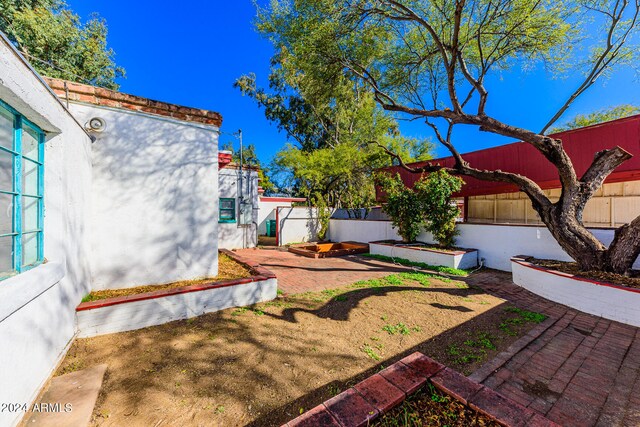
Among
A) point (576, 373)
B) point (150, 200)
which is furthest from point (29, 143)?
point (576, 373)

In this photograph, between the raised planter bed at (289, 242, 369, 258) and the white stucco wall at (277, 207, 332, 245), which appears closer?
the raised planter bed at (289, 242, 369, 258)

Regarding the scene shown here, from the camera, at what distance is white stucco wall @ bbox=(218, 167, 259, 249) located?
10.7 m

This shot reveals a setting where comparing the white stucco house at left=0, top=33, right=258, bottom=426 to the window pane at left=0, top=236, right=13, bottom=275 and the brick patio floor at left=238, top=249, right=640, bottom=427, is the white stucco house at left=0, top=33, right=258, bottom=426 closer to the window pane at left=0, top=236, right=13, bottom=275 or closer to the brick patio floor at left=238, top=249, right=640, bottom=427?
the window pane at left=0, top=236, right=13, bottom=275

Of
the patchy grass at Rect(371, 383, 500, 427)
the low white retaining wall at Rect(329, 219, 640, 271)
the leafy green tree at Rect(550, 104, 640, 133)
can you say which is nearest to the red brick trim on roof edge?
the patchy grass at Rect(371, 383, 500, 427)

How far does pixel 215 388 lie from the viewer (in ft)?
7.73

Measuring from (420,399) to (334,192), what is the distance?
14453 millimetres

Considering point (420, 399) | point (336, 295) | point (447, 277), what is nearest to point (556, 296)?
point (447, 277)

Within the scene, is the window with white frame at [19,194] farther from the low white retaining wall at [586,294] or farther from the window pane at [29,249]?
the low white retaining wall at [586,294]

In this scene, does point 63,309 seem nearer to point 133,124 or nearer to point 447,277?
point 133,124

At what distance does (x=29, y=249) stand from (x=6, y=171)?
0.77 meters

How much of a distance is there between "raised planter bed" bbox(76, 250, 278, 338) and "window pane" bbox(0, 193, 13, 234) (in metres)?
1.47

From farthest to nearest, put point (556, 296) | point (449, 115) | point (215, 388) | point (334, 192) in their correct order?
point (334, 192), point (449, 115), point (556, 296), point (215, 388)

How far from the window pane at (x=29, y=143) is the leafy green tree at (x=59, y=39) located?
31.9ft

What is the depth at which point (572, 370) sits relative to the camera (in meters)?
2.72
